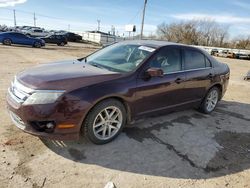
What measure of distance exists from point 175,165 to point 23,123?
210cm

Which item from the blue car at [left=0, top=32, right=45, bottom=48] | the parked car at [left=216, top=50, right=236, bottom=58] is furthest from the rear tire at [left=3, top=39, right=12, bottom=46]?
the parked car at [left=216, top=50, right=236, bottom=58]

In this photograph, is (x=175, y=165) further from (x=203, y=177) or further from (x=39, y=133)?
(x=39, y=133)

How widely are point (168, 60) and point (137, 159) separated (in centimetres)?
197

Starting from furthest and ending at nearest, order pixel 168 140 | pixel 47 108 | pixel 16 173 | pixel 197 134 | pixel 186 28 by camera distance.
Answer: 1. pixel 186 28
2. pixel 197 134
3. pixel 168 140
4. pixel 47 108
5. pixel 16 173

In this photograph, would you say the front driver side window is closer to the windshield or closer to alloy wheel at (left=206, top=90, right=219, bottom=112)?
the windshield

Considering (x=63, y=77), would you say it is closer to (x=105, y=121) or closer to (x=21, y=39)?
(x=105, y=121)

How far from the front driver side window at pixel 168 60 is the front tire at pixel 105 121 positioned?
100 cm

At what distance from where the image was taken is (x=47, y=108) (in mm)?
3197

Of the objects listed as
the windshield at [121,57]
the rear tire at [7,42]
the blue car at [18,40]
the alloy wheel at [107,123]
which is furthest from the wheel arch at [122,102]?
the rear tire at [7,42]

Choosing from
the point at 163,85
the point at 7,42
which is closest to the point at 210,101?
the point at 163,85

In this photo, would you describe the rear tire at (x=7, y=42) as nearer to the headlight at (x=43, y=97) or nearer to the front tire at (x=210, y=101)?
the front tire at (x=210, y=101)

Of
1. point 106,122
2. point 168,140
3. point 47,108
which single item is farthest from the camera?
point 168,140

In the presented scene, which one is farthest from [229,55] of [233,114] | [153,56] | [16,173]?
[16,173]

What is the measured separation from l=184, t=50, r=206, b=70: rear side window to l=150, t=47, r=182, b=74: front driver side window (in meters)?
0.25
